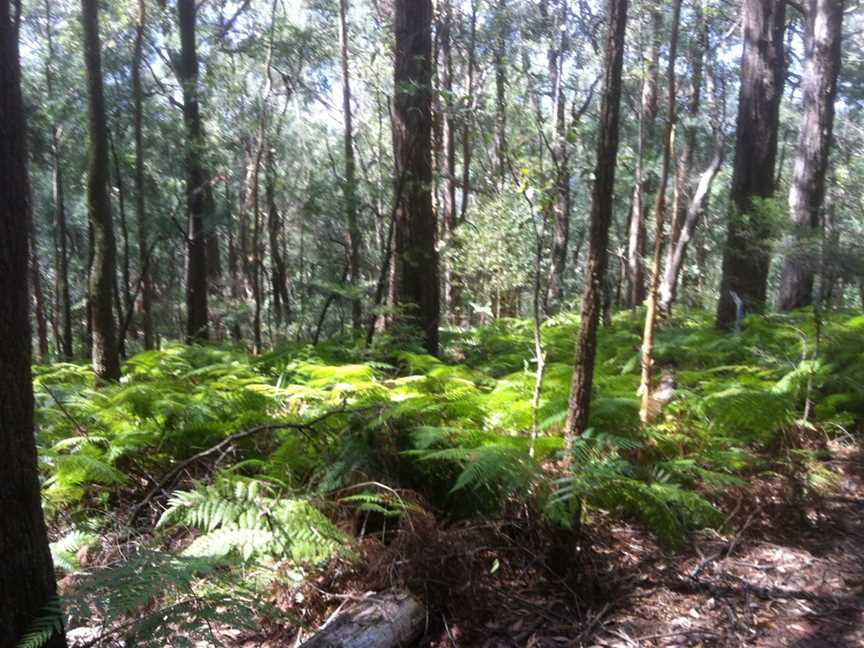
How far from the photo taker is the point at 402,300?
876cm

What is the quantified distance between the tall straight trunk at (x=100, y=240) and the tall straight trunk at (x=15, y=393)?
6254mm

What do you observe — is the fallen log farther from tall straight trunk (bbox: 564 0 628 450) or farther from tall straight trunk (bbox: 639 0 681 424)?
tall straight trunk (bbox: 639 0 681 424)


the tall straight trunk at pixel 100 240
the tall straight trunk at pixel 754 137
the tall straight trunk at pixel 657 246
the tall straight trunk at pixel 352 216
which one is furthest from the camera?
the tall straight trunk at pixel 352 216

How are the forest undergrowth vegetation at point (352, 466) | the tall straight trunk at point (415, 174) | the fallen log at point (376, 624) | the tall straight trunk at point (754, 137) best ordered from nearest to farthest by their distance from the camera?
the fallen log at point (376, 624) → the forest undergrowth vegetation at point (352, 466) → the tall straight trunk at point (415, 174) → the tall straight trunk at point (754, 137)

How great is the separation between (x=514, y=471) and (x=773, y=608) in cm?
143

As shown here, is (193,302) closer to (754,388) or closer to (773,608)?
(754,388)

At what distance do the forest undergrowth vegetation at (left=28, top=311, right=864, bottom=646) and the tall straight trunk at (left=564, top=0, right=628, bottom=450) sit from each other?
61 centimetres

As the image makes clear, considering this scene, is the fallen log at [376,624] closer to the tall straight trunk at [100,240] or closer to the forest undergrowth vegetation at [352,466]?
the forest undergrowth vegetation at [352,466]

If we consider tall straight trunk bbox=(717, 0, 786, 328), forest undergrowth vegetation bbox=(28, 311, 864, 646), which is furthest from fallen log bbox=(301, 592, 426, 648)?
tall straight trunk bbox=(717, 0, 786, 328)

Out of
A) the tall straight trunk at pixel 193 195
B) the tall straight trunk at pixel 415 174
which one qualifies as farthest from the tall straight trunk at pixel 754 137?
the tall straight trunk at pixel 193 195

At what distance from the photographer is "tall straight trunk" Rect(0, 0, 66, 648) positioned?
2.37m

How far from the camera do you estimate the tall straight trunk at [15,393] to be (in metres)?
2.37

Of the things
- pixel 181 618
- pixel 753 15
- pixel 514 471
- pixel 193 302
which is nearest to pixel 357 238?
pixel 193 302

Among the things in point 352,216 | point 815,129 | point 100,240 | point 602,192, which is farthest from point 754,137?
point 100,240
